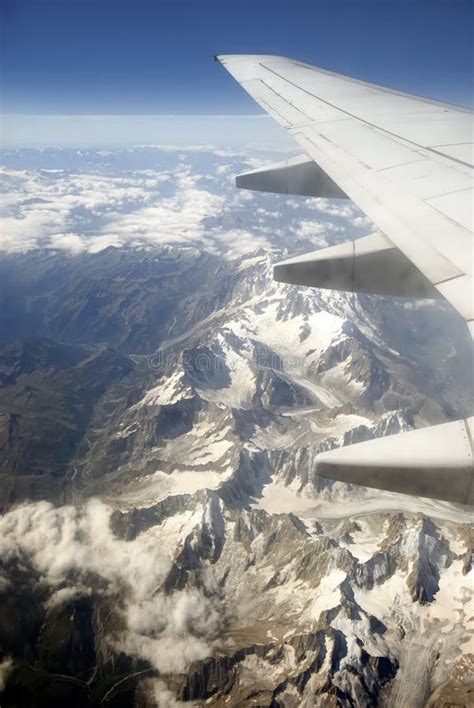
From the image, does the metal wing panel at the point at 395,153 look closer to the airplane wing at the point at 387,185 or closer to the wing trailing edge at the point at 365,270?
the airplane wing at the point at 387,185

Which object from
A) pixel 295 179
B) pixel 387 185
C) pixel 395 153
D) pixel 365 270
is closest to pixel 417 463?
pixel 365 270

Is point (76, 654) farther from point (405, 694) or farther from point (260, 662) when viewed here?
point (405, 694)

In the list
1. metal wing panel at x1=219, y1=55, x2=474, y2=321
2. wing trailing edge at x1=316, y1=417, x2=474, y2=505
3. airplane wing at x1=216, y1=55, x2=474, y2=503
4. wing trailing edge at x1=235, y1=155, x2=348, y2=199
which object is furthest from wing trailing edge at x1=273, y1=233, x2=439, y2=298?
wing trailing edge at x1=235, y1=155, x2=348, y2=199

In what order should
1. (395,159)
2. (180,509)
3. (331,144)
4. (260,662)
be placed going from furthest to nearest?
(180,509) < (260,662) < (331,144) < (395,159)

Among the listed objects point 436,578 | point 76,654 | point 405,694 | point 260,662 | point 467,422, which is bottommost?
point 76,654

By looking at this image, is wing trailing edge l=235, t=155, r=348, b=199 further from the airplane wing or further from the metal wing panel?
the metal wing panel

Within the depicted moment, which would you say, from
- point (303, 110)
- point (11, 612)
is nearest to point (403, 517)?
point (11, 612)
